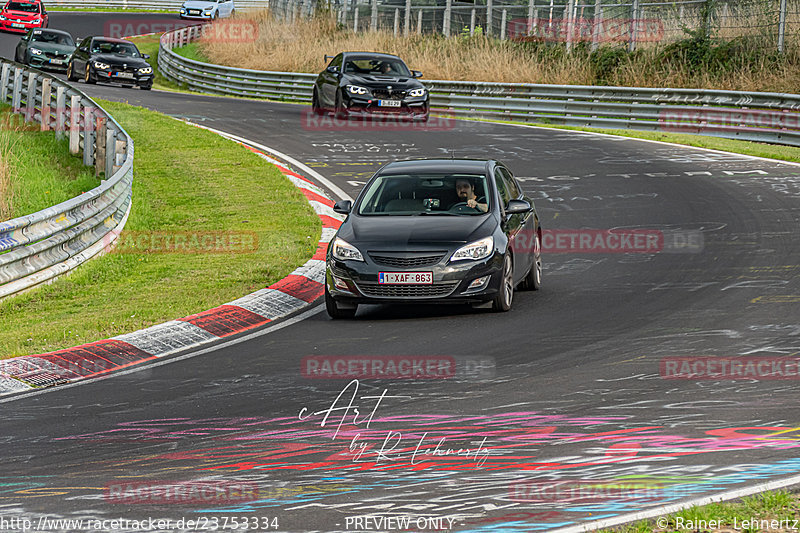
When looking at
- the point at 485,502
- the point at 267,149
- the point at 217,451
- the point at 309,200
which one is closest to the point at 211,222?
the point at 309,200

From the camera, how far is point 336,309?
1148 centimetres

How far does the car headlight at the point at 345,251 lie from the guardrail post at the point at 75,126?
10702 millimetres

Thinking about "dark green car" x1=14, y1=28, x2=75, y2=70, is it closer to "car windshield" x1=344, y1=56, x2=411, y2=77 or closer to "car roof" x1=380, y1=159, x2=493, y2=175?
"car windshield" x1=344, y1=56, x2=411, y2=77

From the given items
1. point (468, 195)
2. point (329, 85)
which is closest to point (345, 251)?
point (468, 195)

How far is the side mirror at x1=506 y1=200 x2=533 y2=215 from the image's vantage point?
39.3ft

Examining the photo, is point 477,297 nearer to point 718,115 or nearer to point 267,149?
point 267,149

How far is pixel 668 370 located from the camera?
8.69m

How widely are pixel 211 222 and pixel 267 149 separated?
8360 mm

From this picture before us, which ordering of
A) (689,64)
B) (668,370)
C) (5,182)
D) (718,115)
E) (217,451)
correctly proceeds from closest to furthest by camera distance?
1. (217,451)
2. (668,370)
3. (5,182)
4. (718,115)
5. (689,64)

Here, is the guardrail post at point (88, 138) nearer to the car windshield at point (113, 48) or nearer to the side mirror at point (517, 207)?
the side mirror at point (517, 207)

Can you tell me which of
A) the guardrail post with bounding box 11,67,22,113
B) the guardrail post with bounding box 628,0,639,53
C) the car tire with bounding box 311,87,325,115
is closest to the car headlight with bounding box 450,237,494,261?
the guardrail post with bounding box 11,67,22,113

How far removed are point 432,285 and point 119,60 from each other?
30.1 meters

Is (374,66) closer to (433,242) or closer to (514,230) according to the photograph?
(514,230)

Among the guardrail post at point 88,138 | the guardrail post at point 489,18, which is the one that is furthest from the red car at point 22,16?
the guardrail post at point 88,138
